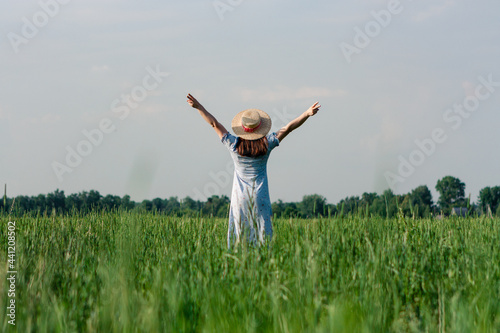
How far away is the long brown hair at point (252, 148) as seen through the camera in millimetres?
6762

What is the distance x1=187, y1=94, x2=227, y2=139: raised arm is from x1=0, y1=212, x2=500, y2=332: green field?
205 cm

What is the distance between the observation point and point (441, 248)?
520 centimetres

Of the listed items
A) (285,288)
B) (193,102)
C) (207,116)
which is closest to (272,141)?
(207,116)

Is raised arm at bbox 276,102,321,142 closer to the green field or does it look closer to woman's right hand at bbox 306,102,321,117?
woman's right hand at bbox 306,102,321,117

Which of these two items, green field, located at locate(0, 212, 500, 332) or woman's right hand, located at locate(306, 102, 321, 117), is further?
woman's right hand, located at locate(306, 102, 321, 117)

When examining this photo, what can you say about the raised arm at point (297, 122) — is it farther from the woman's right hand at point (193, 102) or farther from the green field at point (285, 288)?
the green field at point (285, 288)

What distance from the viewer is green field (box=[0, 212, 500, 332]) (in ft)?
10.4

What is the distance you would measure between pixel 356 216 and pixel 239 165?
1.90m

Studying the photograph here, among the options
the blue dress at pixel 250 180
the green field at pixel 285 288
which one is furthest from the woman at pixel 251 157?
the green field at pixel 285 288

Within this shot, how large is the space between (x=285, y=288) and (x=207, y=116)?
383 centimetres

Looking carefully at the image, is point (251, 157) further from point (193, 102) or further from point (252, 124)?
point (193, 102)

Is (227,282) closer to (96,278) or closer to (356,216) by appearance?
(96,278)

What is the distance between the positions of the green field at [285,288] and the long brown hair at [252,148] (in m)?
1.66

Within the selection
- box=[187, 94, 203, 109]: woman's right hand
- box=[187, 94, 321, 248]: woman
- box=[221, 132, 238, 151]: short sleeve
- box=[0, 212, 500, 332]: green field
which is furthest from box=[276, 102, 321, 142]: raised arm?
box=[0, 212, 500, 332]: green field
